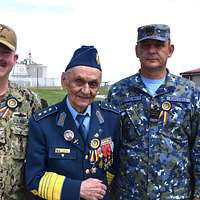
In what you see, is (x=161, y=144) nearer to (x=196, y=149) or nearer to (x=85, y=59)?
(x=196, y=149)

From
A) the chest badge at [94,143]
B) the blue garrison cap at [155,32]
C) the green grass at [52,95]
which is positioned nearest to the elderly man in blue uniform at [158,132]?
the blue garrison cap at [155,32]

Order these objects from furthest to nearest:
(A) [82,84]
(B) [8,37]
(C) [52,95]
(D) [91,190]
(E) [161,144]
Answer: (C) [52,95]
(E) [161,144]
(B) [8,37]
(A) [82,84]
(D) [91,190]

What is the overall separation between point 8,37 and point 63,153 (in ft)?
3.21

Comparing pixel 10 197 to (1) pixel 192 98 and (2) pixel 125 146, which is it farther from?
(1) pixel 192 98

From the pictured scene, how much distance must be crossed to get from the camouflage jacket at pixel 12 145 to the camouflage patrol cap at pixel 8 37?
389 millimetres

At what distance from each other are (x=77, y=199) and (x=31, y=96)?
106cm

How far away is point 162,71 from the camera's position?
353 centimetres

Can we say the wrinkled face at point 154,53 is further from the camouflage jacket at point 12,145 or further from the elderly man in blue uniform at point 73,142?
the camouflage jacket at point 12,145

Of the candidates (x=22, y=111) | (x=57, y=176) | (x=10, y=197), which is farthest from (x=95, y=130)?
(x=10, y=197)

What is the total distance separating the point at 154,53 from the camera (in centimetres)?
343

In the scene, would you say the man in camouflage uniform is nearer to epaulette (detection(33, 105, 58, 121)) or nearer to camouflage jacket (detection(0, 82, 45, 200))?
camouflage jacket (detection(0, 82, 45, 200))

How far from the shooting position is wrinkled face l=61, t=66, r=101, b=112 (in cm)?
288

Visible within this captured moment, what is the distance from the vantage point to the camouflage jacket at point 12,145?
3.16 meters

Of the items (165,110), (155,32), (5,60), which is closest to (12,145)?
(5,60)
